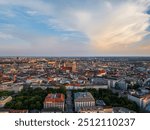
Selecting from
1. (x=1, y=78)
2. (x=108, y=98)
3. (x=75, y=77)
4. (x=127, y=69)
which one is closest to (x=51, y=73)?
(x=75, y=77)

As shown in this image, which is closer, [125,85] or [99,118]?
[99,118]

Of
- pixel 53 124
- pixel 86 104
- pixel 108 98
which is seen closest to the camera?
pixel 53 124

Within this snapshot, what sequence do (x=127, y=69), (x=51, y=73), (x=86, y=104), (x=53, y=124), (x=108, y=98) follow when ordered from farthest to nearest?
(x=51, y=73) < (x=127, y=69) < (x=108, y=98) < (x=86, y=104) < (x=53, y=124)

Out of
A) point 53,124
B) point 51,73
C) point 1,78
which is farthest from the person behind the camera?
point 51,73

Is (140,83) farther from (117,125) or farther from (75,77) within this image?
(117,125)

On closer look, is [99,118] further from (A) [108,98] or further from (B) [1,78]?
(B) [1,78]

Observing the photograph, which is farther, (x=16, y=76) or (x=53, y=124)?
(x=16, y=76)

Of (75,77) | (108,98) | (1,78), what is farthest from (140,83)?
(1,78)

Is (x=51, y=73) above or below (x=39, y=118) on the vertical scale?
below

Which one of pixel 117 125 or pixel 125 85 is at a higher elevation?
pixel 117 125
